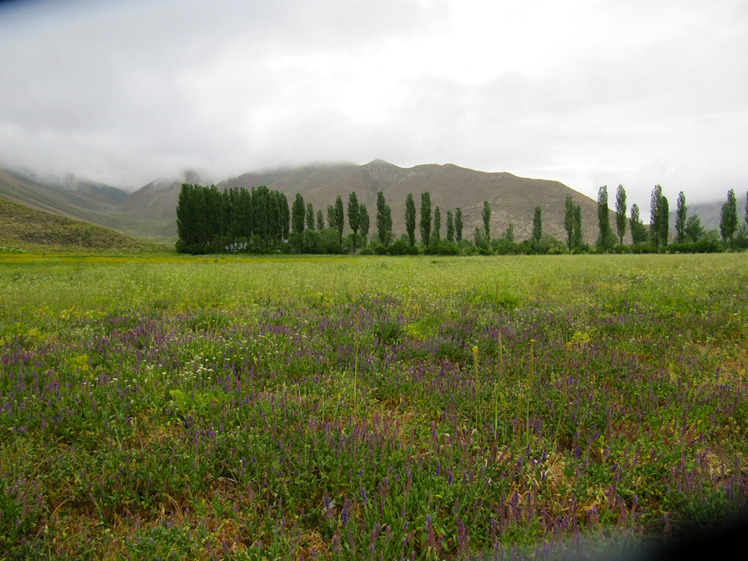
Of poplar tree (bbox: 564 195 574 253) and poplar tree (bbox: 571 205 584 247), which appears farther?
poplar tree (bbox: 571 205 584 247)

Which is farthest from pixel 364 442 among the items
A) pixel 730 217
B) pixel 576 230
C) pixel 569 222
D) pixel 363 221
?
pixel 730 217

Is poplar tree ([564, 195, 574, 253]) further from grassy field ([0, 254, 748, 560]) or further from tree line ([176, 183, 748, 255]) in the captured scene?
grassy field ([0, 254, 748, 560])

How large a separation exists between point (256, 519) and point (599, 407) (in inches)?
109

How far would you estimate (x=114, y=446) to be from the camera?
2.56 metres

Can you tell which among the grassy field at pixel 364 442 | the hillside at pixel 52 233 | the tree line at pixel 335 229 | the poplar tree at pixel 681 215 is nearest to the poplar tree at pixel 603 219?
the tree line at pixel 335 229

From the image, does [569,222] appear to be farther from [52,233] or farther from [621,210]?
[52,233]

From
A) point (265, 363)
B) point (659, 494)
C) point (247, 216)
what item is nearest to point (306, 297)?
point (265, 363)

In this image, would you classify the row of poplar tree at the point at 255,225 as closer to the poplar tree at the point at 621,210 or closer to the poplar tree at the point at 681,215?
the poplar tree at the point at 621,210

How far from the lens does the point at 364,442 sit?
249cm

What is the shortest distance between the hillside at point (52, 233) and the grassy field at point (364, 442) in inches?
3643

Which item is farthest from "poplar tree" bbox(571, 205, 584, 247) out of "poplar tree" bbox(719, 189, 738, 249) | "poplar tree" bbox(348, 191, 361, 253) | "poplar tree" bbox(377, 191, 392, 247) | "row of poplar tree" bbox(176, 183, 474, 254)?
"poplar tree" bbox(348, 191, 361, 253)

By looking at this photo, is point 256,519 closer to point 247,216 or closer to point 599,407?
point 599,407

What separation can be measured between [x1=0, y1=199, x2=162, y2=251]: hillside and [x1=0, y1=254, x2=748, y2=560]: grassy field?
92527 millimetres

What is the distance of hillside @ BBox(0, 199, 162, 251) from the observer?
264ft
